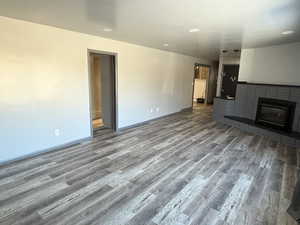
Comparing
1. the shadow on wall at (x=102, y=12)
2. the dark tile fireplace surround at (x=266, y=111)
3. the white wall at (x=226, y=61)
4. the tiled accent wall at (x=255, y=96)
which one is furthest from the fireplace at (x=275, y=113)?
the shadow on wall at (x=102, y=12)

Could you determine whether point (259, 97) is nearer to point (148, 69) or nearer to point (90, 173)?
point (148, 69)

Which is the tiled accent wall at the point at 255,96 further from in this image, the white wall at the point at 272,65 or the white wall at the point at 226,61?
the white wall at the point at 226,61

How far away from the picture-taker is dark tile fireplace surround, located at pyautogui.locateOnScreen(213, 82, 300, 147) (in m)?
4.41

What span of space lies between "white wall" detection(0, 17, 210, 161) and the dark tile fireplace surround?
132 inches

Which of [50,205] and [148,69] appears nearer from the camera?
[50,205]

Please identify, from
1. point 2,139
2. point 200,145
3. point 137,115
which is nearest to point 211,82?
point 137,115

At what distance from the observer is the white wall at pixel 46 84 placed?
9.71 feet

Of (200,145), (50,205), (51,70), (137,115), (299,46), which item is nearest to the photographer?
(50,205)

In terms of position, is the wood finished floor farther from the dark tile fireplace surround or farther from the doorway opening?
the doorway opening

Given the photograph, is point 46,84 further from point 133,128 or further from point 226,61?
point 226,61

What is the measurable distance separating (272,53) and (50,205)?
6.11 m

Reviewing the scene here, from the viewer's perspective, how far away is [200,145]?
4117 mm

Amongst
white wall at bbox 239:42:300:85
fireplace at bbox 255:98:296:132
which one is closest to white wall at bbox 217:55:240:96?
white wall at bbox 239:42:300:85

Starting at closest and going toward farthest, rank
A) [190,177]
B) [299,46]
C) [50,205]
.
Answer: [50,205] → [190,177] → [299,46]
